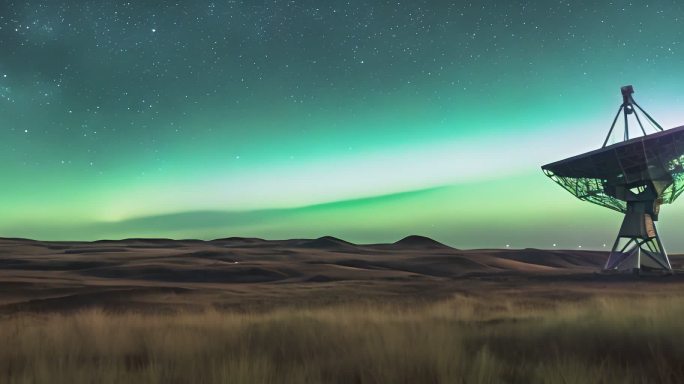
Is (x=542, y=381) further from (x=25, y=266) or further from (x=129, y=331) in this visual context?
(x=25, y=266)

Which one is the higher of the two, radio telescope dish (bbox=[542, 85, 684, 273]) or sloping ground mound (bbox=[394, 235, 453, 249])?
radio telescope dish (bbox=[542, 85, 684, 273])

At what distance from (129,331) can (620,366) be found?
23.7 feet

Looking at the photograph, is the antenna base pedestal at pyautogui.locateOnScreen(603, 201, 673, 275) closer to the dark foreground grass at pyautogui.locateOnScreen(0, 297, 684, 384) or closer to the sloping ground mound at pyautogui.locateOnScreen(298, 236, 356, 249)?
the dark foreground grass at pyautogui.locateOnScreen(0, 297, 684, 384)

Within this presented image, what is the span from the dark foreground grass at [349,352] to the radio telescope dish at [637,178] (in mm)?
30496

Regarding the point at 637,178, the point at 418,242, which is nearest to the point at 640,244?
the point at 637,178

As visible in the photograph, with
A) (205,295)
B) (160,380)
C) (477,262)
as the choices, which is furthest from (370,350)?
(477,262)

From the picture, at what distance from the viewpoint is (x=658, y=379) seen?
5.19 m

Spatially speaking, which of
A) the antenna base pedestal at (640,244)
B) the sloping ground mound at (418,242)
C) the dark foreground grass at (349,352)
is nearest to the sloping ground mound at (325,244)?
the sloping ground mound at (418,242)

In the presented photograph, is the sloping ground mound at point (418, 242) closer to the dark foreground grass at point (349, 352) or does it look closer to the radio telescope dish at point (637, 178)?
the radio telescope dish at point (637, 178)

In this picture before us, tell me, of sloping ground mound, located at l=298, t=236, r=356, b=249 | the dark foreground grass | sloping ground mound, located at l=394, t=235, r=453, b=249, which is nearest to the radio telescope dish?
the dark foreground grass

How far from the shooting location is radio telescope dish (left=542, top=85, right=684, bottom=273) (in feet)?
121

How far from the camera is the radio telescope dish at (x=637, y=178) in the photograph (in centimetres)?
3703

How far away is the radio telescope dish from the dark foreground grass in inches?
A: 1201

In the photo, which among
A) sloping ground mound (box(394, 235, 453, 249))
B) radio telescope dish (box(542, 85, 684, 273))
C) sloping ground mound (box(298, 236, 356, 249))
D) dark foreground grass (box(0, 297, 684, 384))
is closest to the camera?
dark foreground grass (box(0, 297, 684, 384))
